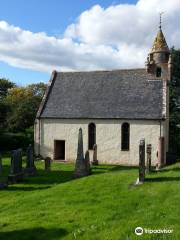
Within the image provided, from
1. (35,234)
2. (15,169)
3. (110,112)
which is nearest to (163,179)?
(35,234)

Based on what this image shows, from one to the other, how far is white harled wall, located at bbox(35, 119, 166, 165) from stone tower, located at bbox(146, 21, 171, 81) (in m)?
5.67

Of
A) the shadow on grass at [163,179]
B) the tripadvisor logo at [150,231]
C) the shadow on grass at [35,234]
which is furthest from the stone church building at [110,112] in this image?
the tripadvisor logo at [150,231]

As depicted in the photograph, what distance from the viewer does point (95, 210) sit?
45.8ft

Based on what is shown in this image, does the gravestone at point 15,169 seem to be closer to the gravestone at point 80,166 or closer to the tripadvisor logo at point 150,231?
the gravestone at point 80,166

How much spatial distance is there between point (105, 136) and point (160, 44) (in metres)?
11.4

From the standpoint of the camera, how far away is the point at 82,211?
14.1 m

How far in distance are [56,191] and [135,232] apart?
24.9ft

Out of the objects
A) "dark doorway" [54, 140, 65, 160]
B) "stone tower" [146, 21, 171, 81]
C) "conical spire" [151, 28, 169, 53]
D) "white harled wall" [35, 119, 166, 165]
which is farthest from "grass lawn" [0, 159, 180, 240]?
"conical spire" [151, 28, 169, 53]

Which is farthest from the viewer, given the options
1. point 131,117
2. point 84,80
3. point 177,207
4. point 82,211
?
point 84,80

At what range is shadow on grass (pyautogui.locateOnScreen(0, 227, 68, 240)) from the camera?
38.7ft

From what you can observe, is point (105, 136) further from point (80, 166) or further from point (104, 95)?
point (80, 166)

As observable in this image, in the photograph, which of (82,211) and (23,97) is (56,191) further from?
(23,97)

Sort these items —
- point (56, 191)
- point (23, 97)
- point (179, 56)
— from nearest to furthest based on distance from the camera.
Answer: point (56, 191) < point (179, 56) < point (23, 97)

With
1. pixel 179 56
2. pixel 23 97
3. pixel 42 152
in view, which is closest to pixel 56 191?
pixel 42 152
